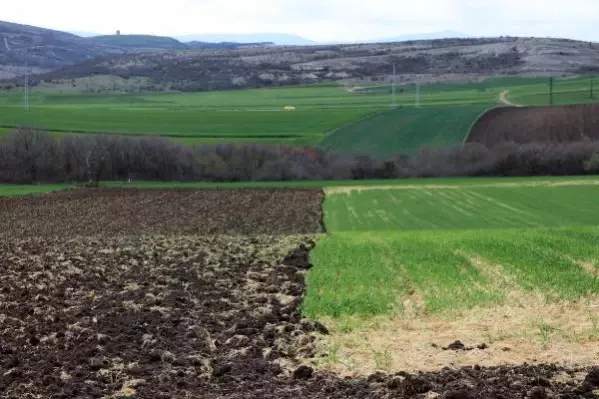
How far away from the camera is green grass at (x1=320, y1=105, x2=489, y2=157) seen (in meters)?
94.7

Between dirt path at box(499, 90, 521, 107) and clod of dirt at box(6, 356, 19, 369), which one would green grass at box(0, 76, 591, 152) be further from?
clod of dirt at box(6, 356, 19, 369)

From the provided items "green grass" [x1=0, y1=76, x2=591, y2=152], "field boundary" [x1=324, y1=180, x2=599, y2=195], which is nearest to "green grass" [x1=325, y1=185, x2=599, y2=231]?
"field boundary" [x1=324, y1=180, x2=599, y2=195]

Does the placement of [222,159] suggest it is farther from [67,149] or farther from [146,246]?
[146,246]

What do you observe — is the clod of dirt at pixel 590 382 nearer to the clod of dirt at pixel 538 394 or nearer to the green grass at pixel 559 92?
the clod of dirt at pixel 538 394

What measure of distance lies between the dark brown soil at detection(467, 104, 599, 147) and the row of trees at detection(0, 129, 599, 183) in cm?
558

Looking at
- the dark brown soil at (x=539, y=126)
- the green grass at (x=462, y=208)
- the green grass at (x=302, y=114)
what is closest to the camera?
the green grass at (x=462, y=208)

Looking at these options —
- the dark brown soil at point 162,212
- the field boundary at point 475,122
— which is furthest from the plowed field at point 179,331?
the field boundary at point 475,122

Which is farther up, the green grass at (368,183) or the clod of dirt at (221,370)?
the clod of dirt at (221,370)

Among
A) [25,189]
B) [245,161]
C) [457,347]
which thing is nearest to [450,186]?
[245,161]

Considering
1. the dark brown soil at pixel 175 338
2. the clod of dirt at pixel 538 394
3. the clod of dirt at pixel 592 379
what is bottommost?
the dark brown soil at pixel 175 338

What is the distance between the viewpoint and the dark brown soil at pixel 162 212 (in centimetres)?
4222

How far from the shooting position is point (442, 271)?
869 inches

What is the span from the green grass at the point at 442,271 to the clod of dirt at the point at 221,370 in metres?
4.45

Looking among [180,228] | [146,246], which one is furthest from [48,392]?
[180,228]
